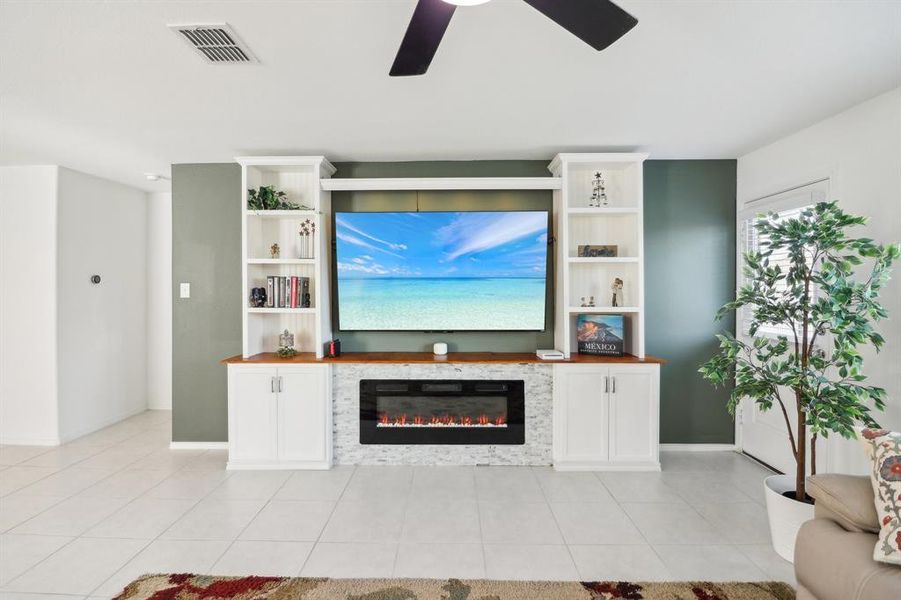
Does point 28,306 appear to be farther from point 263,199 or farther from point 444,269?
point 444,269

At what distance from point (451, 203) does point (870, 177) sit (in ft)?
8.99

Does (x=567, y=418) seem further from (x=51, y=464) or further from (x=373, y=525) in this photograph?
(x=51, y=464)

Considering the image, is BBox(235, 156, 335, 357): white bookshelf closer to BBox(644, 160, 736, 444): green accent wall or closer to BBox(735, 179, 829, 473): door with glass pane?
BBox(644, 160, 736, 444): green accent wall

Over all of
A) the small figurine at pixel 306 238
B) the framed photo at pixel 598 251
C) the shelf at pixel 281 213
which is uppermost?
the shelf at pixel 281 213

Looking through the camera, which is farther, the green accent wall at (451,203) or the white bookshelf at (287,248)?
the green accent wall at (451,203)

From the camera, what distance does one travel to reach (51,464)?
3494mm

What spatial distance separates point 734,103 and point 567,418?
2.36 m

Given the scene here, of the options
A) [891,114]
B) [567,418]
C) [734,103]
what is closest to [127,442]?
[567,418]

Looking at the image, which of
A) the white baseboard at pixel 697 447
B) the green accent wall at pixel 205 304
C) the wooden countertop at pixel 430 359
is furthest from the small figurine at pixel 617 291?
the green accent wall at pixel 205 304

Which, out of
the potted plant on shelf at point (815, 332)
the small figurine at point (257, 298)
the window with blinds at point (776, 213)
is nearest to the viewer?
the potted plant on shelf at point (815, 332)

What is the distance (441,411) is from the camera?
3.54 metres

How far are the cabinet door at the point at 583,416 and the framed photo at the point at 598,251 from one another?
0.91 m

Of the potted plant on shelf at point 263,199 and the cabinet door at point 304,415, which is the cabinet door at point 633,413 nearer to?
the cabinet door at point 304,415

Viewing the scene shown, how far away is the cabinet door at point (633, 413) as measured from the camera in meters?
3.34
